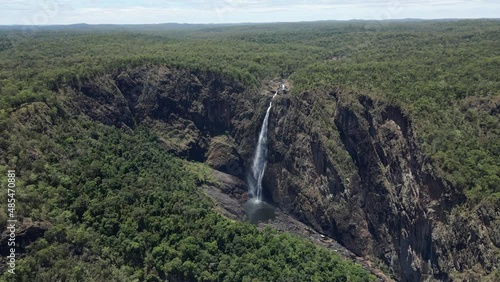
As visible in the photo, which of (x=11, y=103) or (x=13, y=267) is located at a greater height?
(x=11, y=103)

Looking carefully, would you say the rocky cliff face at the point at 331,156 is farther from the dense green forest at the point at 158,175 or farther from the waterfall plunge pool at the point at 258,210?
the dense green forest at the point at 158,175

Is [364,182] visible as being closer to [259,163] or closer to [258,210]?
[258,210]

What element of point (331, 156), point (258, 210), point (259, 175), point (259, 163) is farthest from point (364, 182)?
point (259, 163)

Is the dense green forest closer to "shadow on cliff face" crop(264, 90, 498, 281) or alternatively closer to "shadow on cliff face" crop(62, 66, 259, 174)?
"shadow on cliff face" crop(264, 90, 498, 281)

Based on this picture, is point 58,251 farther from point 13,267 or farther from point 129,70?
point 129,70

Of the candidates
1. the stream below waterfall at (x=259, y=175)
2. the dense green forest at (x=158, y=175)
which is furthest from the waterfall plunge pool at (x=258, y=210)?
the dense green forest at (x=158, y=175)

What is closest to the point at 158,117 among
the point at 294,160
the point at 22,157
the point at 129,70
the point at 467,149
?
the point at 129,70
